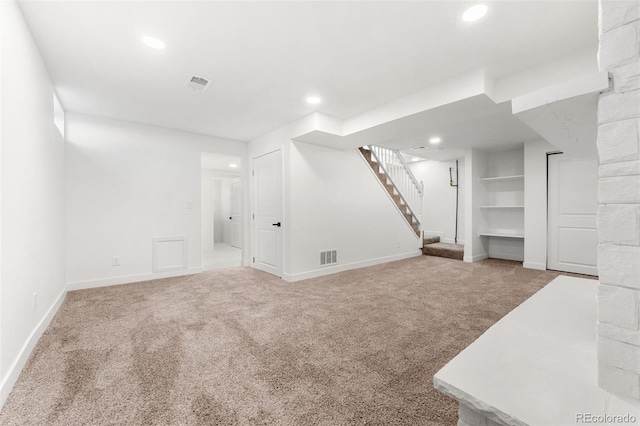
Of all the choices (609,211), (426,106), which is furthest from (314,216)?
(609,211)

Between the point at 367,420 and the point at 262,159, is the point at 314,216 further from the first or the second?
the point at 367,420

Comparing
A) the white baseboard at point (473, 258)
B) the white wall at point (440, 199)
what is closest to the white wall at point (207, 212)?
the white wall at point (440, 199)

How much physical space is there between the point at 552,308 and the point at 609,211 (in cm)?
94

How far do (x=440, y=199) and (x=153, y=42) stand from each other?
251 inches

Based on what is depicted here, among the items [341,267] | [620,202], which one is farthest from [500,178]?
[620,202]

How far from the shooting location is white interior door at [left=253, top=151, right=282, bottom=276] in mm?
4344

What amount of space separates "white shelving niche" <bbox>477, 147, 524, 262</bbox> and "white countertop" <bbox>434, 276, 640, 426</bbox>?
4715mm

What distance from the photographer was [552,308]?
142 centimetres

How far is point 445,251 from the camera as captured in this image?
5766 mm

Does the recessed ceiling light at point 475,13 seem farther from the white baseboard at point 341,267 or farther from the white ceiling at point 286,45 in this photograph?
the white baseboard at point 341,267

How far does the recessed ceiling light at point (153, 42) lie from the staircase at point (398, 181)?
3.71m

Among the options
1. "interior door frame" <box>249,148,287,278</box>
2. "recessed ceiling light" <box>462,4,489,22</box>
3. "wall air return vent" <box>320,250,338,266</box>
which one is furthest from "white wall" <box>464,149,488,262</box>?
"recessed ceiling light" <box>462,4,489,22</box>

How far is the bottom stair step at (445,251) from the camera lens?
5.58 m

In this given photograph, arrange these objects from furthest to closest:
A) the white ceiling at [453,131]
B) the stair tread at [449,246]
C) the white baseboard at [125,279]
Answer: the stair tread at [449,246] < the white baseboard at [125,279] < the white ceiling at [453,131]
